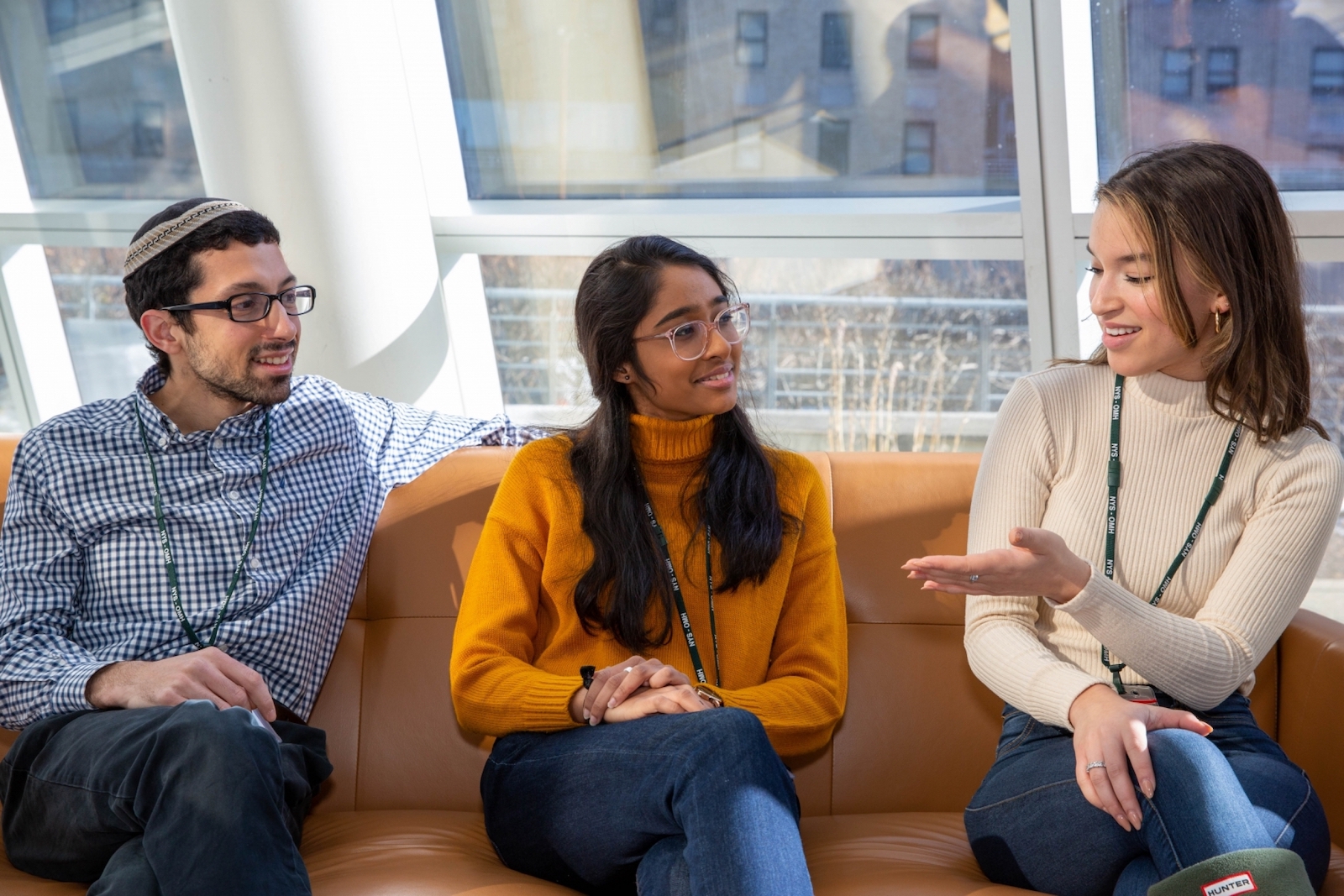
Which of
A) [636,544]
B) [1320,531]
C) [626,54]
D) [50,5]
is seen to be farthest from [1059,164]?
[50,5]

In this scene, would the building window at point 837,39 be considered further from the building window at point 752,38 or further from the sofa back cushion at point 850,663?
the sofa back cushion at point 850,663

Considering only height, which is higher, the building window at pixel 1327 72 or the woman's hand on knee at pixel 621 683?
the building window at pixel 1327 72

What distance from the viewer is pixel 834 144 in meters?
3.38

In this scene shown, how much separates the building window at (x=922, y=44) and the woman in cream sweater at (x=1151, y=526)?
140cm

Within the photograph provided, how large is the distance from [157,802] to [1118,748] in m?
1.34

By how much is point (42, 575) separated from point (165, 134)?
2311 mm

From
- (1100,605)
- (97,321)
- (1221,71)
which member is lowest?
(1100,605)

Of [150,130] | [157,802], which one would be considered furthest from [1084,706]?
[150,130]

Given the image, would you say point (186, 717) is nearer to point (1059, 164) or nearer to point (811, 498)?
point (811, 498)

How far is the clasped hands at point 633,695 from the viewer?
1.83m

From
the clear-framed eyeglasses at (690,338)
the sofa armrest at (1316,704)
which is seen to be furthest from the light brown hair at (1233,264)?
the clear-framed eyeglasses at (690,338)

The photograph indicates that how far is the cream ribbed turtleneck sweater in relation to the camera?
5.82 feet

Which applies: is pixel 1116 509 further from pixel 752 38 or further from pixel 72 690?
pixel 752 38

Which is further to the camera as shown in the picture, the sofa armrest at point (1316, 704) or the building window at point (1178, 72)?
the building window at point (1178, 72)
